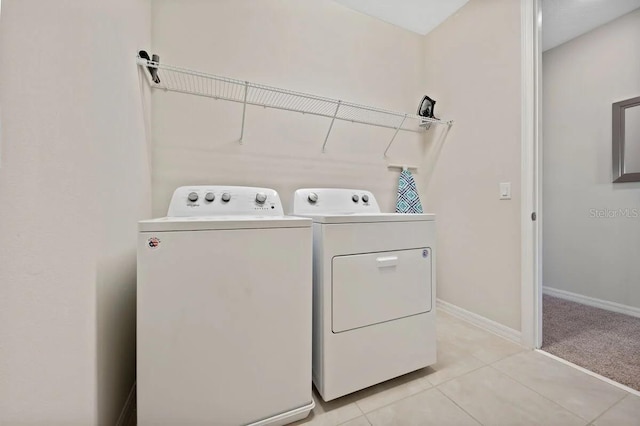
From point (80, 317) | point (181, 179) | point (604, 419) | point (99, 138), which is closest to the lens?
point (80, 317)

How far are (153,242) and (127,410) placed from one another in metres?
0.81

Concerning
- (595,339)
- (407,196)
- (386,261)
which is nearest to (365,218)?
(386,261)

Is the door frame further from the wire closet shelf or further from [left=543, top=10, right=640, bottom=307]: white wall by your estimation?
[left=543, top=10, right=640, bottom=307]: white wall

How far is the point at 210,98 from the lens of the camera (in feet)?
5.20

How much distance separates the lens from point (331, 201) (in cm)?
172

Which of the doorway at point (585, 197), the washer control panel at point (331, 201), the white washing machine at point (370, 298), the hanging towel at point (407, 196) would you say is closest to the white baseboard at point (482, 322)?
the doorway at point (585, 197)

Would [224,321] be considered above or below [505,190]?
below

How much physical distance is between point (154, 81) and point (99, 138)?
802mm

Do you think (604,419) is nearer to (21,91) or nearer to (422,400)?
(422,400)

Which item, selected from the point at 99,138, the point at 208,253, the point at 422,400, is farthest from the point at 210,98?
the point at 422,400

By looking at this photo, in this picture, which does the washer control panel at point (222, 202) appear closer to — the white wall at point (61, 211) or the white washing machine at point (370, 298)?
the white wall at point (61, 211)

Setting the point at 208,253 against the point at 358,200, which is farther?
the point at 358,200

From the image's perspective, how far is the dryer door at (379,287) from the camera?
1.08 m

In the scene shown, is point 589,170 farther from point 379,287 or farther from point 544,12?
point 379,287
